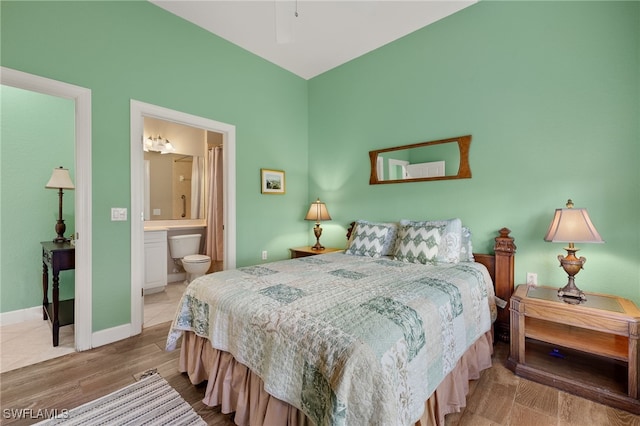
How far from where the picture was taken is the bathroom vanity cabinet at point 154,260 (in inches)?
142

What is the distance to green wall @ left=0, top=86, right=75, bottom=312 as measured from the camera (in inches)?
110

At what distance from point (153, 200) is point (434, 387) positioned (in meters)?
4.54

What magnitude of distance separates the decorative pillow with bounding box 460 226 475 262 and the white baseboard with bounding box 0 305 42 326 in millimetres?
4401

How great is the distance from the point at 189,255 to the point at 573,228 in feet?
14.7

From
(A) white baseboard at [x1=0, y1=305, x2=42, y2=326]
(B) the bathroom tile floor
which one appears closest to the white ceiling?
(B) the bathroom tile floor

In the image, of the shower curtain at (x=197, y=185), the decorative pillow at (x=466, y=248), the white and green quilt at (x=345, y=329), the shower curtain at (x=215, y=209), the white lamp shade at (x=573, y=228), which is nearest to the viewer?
the white and green quilt at (x=345, y=329)

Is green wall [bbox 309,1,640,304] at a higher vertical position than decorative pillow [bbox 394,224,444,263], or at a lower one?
higher

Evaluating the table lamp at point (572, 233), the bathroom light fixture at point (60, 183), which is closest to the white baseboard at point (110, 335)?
the bathroom light fixture at point (60, 183)

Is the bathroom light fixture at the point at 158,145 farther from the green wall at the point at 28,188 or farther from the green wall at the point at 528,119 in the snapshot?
→ the green wall at the point at 528,119

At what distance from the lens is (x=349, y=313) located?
4.15 feet

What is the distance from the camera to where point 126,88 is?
2.45m

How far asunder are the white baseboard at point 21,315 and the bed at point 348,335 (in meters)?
2.33

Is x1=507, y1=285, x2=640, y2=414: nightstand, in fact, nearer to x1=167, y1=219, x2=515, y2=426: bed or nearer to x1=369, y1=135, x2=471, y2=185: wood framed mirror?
x1=167, y1=219, x2=515, y2=426: bed

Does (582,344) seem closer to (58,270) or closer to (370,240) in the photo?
(370,240)
